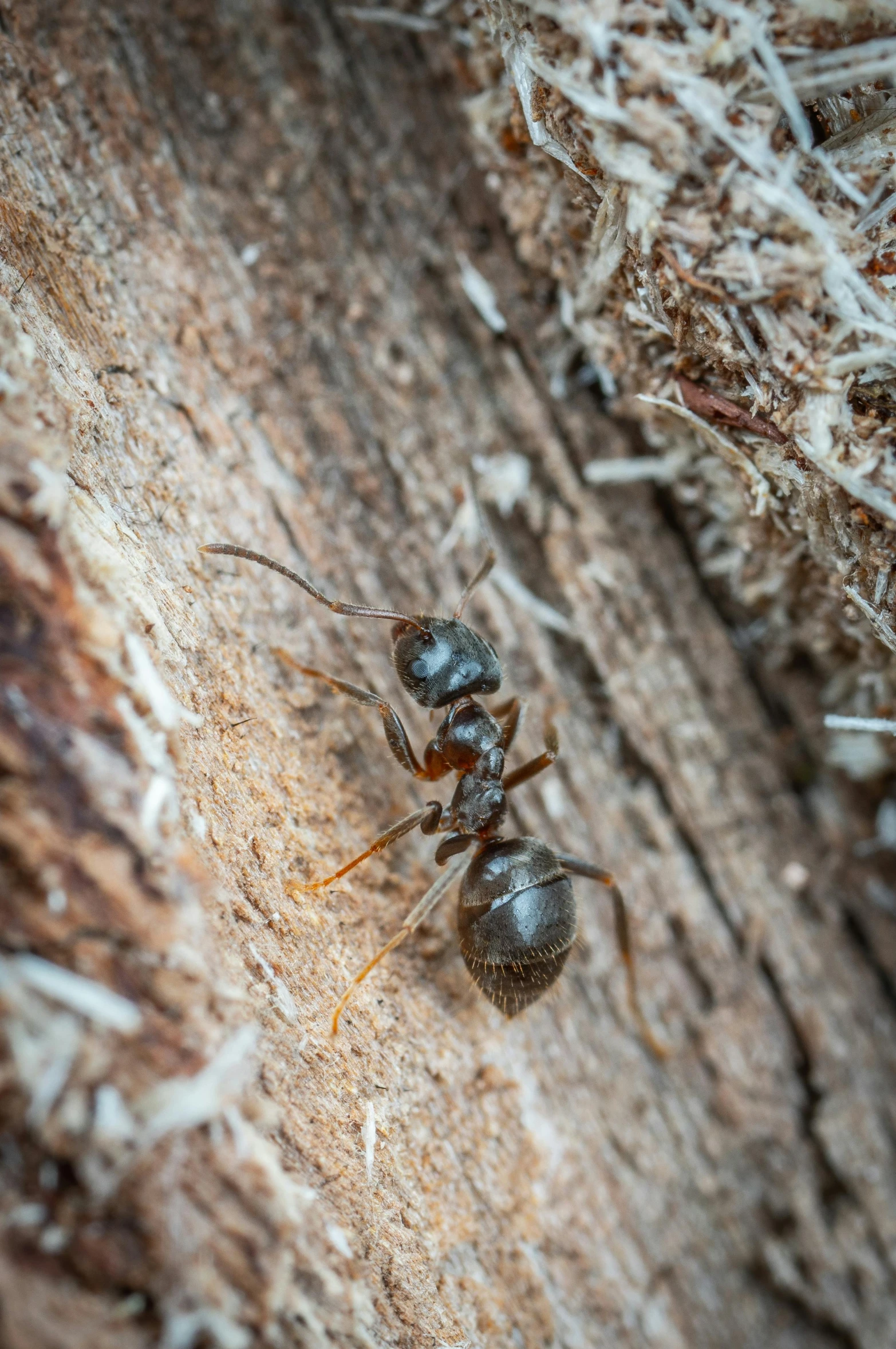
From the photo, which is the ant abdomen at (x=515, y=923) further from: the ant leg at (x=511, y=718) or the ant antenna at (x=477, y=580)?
the ant antenna at (x=477, y=580)

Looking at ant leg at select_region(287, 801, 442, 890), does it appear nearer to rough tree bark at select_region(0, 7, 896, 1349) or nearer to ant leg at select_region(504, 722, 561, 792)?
rough tree bark at select_region(0, 7, 896, 1349)

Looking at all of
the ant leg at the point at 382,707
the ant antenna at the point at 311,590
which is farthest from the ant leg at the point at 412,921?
the ant antenna at the point at 311,590

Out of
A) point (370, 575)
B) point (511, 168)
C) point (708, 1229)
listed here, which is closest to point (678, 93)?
point (511, 168)

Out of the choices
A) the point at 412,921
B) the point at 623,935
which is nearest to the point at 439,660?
the point at 412,921

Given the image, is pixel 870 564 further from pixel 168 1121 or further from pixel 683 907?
pixel 168 1121

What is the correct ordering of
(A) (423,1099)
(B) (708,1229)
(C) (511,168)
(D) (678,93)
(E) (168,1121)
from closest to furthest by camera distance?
(E) (168,1121)
(D) (678,93)
(A) (423,1099)
(C) (511,168)
(B) (708,1229)

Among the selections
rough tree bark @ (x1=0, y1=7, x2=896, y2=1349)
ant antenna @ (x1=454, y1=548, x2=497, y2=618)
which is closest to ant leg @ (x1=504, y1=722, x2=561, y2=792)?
rough tree bark @ (x1=0, y1=7, x2=896, y2=1349)
